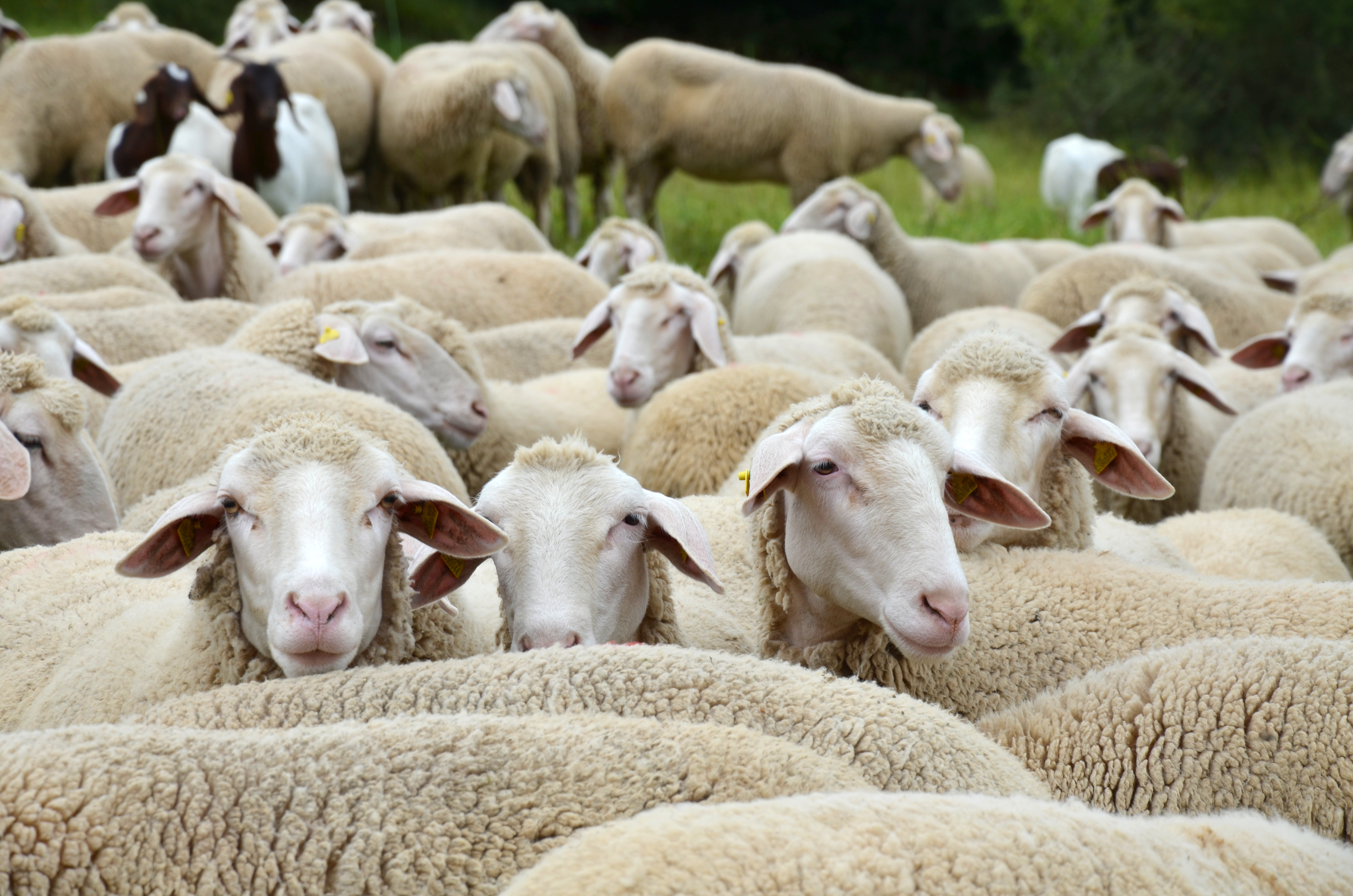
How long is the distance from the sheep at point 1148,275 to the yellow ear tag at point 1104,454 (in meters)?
3.38

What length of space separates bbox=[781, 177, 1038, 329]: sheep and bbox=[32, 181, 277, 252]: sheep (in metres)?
3.25

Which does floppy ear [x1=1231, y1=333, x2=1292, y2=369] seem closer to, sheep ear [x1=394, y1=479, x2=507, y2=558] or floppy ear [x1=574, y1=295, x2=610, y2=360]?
floppy ear [x1=574, y1=295, x2=610, y2=360]

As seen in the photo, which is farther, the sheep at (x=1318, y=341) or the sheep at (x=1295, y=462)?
the sheep at (x=1318, y=341)

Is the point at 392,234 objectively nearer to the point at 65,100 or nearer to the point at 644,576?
the point at 65,100

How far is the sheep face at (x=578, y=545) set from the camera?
2.47 metres

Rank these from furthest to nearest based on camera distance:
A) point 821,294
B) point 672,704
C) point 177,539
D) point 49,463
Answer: point 821,294, point 49,463, point 177,539, point 672,704

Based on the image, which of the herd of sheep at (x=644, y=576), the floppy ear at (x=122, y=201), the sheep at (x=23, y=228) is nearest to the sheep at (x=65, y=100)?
the floppy ear at (x=122, y=201)

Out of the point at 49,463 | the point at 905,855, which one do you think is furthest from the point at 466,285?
the point at 905,855

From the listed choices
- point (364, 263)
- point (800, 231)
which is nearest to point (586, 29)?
point (800, 231)

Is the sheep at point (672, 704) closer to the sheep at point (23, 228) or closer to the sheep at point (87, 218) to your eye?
the sheep at point (23, 228)

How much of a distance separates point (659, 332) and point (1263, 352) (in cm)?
254

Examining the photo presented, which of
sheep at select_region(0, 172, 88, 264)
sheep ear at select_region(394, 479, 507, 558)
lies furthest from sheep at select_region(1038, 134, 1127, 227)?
sheep ear at select_region(394, 479, 507, 558)

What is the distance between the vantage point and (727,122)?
10.2 metres

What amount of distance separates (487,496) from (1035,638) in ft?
3.71
